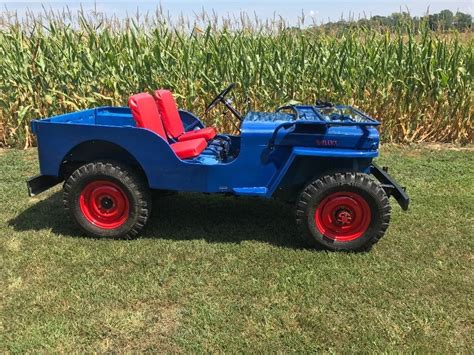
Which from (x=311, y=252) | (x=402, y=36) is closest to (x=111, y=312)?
(x=311, y=252)

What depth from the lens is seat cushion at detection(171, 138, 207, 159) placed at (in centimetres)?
380

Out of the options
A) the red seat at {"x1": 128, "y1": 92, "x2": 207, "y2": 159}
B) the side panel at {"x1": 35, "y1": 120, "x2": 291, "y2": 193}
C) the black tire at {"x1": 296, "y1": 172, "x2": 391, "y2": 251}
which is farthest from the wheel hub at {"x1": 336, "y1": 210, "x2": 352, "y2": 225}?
the red seat at {"x1": 128, "y1": 92, "x2": 207, "y2": 159}

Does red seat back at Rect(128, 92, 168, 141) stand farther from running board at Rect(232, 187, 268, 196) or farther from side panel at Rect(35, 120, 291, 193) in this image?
running board at Rect(232, 187, 268, 196)

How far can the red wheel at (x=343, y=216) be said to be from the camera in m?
3.60

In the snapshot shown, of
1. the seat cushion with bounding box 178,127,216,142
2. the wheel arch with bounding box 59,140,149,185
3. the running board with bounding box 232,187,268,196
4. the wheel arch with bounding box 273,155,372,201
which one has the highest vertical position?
the seat cushion with bounding box 178,127,216,142

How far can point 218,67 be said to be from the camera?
6.68 m

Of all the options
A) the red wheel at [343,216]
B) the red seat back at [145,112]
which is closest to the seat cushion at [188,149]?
the red seat back at [145,112]

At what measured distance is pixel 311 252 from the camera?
365 cm

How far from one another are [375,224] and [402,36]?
4.47 meters

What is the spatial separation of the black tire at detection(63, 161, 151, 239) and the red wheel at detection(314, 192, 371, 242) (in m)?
1.47

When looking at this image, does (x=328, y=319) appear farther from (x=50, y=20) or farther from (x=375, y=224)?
(x=50, y=20)

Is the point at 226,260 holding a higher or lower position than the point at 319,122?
lower

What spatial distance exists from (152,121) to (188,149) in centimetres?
46

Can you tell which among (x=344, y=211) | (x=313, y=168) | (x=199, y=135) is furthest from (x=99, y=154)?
(x=344, y=211)
